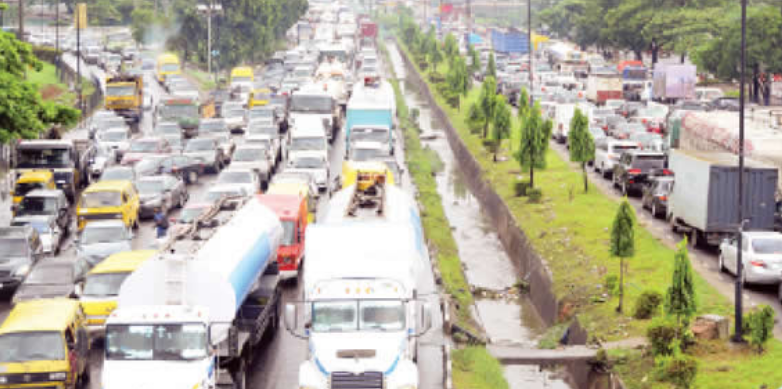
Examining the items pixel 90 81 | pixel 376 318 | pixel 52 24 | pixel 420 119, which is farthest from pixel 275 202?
pixel 52 24

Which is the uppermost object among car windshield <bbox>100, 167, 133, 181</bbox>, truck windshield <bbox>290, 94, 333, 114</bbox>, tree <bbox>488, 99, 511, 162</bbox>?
truck windshield <bbox>290, 94, 333, 114</bbox>

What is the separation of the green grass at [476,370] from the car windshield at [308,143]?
80.8ft

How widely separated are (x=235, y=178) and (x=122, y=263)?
52.2 ft

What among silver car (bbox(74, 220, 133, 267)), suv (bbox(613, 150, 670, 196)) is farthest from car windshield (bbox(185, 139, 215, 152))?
suv (bbox(613, 150, 670, 196))

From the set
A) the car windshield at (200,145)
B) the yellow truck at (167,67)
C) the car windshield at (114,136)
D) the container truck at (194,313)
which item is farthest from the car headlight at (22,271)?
the yellow truck at (167,67)

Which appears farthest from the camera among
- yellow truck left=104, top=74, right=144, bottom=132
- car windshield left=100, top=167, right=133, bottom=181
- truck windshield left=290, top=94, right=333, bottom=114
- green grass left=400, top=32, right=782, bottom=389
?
yellow truck left=104, top=74, right=144, bottom=132

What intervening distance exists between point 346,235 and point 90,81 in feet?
246

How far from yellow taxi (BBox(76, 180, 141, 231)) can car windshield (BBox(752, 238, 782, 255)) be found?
19.8 meters

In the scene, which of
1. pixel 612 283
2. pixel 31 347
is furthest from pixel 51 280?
pixel 612 283

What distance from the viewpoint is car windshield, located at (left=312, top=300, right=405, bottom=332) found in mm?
19203

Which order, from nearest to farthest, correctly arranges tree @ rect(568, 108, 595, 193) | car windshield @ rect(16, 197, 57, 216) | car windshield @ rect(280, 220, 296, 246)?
car windshield @ rect(280, 220, 296, 246) → car windshield @ rect(16, 197, 57, 216) → tree @ rect(568, 108, 595, 193)

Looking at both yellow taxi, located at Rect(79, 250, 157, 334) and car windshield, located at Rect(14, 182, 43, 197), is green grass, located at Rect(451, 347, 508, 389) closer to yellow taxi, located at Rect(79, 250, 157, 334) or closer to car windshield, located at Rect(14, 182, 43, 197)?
yellow taxi, located at Rect(79, 250, 157, 334)

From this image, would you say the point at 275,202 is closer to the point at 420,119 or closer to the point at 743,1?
the point at 743,1

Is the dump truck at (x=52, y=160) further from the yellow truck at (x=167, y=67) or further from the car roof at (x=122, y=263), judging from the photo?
the yellow truck at (x=167, y=67)
